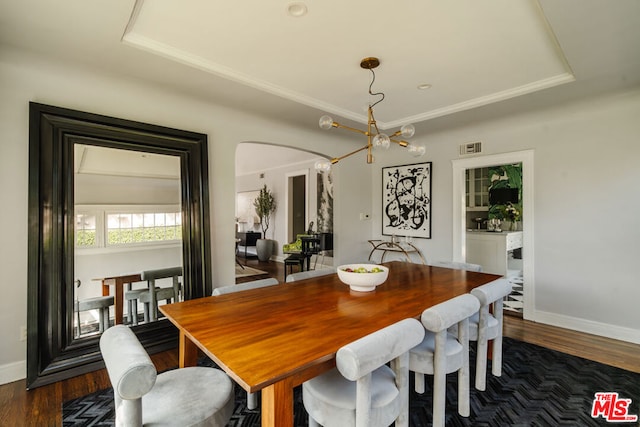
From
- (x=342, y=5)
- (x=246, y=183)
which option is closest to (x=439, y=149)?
(x=342, y=5)

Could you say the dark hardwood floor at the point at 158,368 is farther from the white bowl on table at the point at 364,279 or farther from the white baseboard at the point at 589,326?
the white bowl on table at the point at 364,279

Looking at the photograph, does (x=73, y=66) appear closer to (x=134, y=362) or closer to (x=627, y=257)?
(x=134, y=362)

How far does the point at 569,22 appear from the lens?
1929 mm

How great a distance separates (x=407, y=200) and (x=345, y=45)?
3.17 m

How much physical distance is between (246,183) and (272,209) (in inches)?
68.8

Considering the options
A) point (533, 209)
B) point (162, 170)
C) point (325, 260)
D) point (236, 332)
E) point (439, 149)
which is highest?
point (439, 149)

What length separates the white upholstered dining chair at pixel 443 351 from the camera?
1658 mm

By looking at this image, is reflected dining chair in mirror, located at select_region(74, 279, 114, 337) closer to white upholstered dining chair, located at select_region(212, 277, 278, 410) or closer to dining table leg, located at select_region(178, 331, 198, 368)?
white upholstered dining chair, located at select_region(212, 277, 278, 410)

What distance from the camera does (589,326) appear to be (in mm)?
3418

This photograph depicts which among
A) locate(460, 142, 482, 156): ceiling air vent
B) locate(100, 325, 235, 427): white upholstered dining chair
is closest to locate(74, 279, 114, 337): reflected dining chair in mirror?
locate(100, 325, 235, 427): white upholstered dining chair

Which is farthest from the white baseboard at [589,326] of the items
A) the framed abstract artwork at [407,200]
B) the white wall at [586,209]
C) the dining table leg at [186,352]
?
the dining table leg at [186,352]

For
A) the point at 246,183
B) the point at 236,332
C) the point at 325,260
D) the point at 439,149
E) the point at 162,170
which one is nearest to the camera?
the point at 236,332

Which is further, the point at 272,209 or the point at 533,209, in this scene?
the point at 272,209

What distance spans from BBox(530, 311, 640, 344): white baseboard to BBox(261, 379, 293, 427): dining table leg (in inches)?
149
